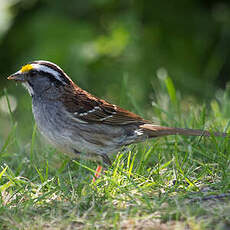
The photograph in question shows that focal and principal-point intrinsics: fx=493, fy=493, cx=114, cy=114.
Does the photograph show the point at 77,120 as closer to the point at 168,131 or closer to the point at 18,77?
the point at 18,77

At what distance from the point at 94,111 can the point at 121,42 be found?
3168 mm

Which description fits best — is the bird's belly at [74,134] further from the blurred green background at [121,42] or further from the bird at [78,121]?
the blurred green background at [121,42]

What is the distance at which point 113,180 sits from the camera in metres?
3.71

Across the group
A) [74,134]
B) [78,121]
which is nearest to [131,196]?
[74,134]

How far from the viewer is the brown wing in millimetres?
4816

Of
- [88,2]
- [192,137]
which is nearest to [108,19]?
[88,2]

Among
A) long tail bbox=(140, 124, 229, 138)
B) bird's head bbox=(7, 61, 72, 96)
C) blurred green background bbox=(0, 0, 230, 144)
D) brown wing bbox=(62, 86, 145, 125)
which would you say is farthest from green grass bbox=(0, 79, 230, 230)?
blurred green background bbox=(0, 0, 230, 144)

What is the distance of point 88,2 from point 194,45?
194cm

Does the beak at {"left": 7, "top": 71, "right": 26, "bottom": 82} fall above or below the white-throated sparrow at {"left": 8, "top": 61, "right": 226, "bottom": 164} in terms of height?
above

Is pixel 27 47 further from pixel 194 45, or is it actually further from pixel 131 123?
pixel 131 123

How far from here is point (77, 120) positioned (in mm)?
4727

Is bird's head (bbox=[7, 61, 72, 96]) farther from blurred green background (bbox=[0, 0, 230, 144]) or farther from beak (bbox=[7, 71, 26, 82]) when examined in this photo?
blurred green background (bbox=[0, 0, 230, 144])

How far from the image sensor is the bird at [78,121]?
4570mm

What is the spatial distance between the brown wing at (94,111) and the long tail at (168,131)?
4.5 inches
